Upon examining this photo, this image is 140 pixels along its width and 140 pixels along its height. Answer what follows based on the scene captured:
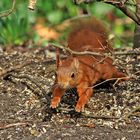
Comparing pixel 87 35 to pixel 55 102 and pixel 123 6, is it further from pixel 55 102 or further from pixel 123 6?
pixel 123 6

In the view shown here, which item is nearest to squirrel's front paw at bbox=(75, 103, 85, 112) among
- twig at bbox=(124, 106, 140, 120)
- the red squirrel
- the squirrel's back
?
the red squirrel

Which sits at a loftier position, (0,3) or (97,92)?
(0,3)

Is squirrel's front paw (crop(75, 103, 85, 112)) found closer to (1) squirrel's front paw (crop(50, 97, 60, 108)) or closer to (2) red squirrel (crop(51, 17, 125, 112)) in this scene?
(2) red squirrel (crop(51, 17, 125, 112))

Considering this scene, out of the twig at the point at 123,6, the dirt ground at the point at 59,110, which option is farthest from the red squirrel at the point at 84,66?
the twig at the point at 123,6

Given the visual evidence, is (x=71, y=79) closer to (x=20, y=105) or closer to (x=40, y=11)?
(x=20, y=105)

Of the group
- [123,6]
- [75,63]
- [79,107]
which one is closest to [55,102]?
[79,107]

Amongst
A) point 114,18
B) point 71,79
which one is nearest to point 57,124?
point 71,79
